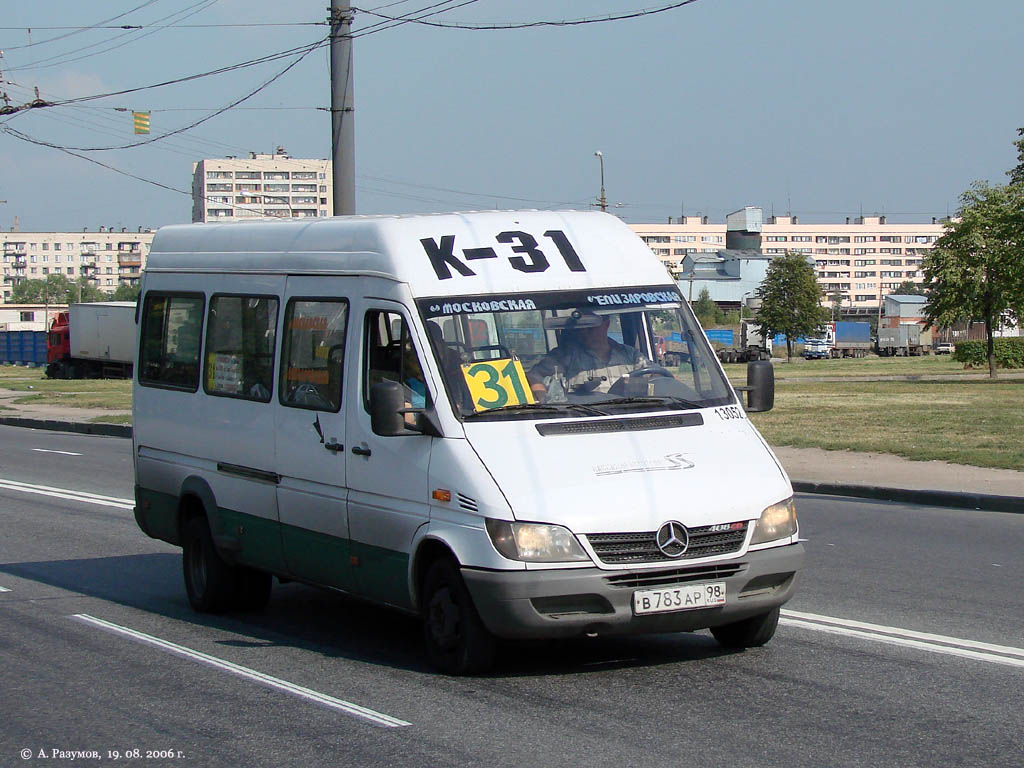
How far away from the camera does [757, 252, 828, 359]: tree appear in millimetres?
86188

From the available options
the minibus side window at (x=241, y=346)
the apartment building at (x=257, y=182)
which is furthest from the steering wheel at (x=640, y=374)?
the apartment building at (x=257, y=182)

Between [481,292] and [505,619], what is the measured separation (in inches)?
71.6

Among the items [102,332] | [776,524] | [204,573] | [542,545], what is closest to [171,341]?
[204,573]

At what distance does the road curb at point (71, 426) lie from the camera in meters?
28.2

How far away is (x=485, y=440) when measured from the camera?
21.1 ft

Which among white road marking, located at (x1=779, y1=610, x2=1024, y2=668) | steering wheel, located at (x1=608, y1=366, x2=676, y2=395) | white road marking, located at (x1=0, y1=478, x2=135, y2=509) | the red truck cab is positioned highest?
the red truck cab

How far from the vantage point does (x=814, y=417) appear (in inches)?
1054

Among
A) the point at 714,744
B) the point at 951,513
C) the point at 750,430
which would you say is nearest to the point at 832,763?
the point at 714,744

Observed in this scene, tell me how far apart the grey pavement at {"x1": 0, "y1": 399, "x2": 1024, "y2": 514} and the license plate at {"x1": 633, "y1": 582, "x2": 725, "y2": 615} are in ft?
28.4

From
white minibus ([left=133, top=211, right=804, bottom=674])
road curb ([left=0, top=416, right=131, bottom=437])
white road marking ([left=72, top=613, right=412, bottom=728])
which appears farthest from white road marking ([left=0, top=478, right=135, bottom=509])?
road curb ([left=0, top=416, right=131, bottom=437])

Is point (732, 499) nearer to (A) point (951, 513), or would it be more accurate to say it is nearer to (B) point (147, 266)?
(B) point (147, 266)

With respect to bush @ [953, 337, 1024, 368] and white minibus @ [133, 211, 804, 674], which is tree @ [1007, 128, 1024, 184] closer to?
bush @ [953, 337, 1024, 368]

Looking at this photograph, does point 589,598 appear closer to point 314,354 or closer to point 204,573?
point 314,354

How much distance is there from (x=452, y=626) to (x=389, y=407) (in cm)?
110
